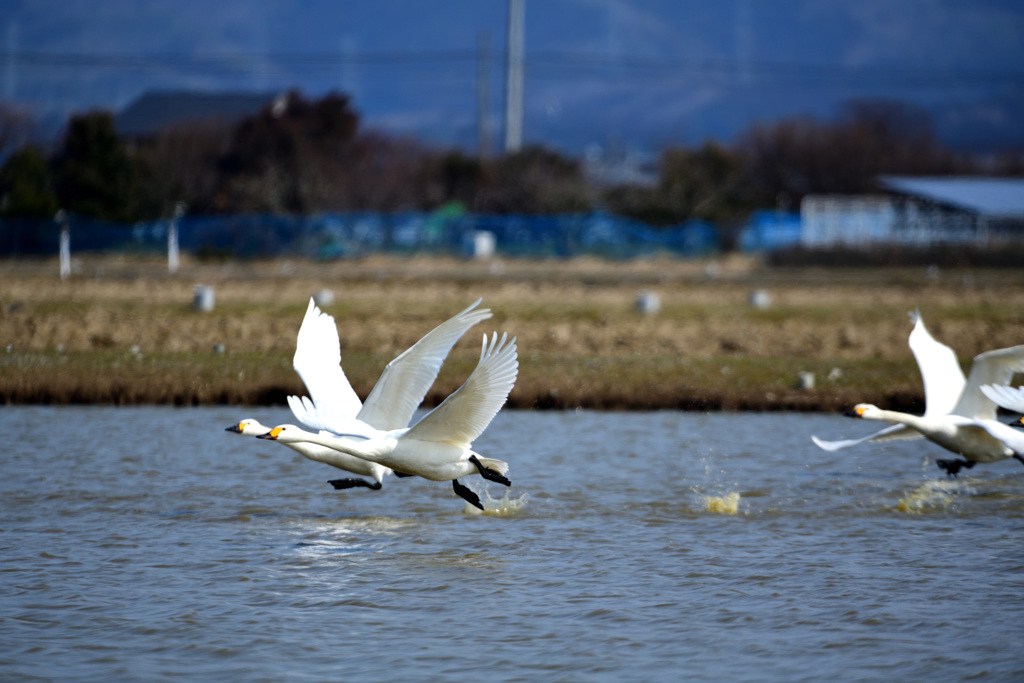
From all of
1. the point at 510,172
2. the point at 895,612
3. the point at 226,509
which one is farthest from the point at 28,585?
the point at 510,172

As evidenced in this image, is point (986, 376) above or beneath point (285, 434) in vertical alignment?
above

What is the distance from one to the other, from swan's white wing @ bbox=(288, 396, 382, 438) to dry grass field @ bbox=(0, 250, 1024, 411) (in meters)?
6.32

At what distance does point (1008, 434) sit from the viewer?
1209 cm

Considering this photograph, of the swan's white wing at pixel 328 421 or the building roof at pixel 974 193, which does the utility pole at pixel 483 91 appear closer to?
the building roof at pixel 974 193

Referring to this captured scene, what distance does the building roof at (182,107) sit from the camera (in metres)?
83.9

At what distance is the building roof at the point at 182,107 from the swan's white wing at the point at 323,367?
72.3 metres

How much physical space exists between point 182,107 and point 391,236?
36099 millimetres

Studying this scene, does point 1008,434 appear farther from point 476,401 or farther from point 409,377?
point 409,377

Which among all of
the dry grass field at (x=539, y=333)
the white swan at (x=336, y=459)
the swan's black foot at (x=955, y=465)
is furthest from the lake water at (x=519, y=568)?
the dry grass field at (x=539, y=333)

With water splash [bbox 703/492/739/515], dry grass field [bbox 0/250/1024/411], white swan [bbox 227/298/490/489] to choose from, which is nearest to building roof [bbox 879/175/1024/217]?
dry grass field [bbox 0/250/1024/411]

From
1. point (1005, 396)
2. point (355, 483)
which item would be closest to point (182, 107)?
point (355, 483)

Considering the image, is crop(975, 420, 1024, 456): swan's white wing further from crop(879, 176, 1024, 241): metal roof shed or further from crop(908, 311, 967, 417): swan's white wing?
crop(879, 176, 1024, 241): metal roof shed

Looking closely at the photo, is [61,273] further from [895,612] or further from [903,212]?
[903,212]

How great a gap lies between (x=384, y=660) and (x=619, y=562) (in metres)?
2.73
